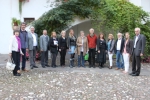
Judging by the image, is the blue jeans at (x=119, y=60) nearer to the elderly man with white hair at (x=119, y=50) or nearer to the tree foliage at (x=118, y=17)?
the elderly man with white hair at (x=119, y=50)

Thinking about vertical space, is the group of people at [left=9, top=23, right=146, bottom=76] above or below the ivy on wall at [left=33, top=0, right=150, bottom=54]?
below

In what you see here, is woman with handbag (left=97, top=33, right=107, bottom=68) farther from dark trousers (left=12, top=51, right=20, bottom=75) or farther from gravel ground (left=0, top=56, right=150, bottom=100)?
dark trousers (left=12, top=51, right=20, bottom=75)

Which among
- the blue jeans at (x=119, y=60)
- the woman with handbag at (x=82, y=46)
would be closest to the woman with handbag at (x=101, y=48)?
the woman with handbag at (x=82, y=46)

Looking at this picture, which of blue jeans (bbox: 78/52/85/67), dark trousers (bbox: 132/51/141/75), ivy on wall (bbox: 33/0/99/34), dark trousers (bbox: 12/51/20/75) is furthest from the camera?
ivy on wall (bbox: 33/0/99/34)

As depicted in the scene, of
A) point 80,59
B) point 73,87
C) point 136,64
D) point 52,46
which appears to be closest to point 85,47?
point 80,59

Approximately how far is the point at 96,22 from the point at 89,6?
1.02 metres

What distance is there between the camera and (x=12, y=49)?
Answer: 349 inches

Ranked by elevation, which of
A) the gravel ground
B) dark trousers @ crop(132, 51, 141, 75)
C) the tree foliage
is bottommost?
the gravel ground

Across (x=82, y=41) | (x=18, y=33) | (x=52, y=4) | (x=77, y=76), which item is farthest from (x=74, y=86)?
(x=52, y=4)

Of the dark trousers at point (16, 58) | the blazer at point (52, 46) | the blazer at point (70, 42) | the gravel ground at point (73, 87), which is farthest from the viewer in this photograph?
the blazer at point (70, 42)

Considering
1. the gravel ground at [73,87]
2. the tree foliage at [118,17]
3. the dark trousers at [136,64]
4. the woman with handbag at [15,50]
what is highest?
the tree foliage at [118,17]

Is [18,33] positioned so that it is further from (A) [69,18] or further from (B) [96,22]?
(B) [96,22]

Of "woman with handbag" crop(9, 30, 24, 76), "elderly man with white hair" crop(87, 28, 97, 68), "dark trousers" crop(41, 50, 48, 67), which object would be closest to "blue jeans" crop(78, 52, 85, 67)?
"elderly man with white hair" crop(87, 28, 97, 68)

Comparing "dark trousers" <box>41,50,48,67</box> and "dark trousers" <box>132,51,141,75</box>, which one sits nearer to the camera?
"dark trousers" <box>132,51,141,75</box>
